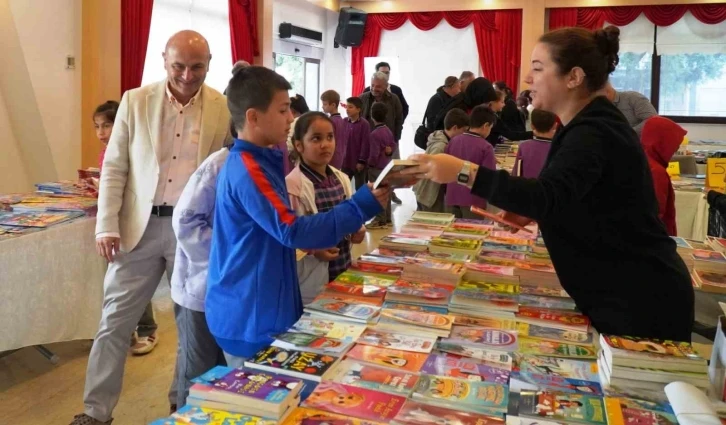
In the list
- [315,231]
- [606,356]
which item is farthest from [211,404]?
[606,356]

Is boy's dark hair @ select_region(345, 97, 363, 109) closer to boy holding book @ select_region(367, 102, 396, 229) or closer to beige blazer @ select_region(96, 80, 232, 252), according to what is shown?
boy holding book @ select_region(367, 102, 396, 229)

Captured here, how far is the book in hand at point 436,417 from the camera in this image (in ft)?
3.78

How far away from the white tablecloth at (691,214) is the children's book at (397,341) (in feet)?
11.3

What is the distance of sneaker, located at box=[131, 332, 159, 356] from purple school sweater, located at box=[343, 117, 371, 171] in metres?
3.52

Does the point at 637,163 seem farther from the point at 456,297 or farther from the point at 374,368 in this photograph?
the point at 374,368

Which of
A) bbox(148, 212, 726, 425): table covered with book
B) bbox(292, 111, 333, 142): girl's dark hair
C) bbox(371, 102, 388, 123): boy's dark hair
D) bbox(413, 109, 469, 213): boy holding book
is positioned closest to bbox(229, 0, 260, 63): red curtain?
bbox(371, 102, 388, 123): boy's dark hair

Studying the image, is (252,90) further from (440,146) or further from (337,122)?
(337,122)

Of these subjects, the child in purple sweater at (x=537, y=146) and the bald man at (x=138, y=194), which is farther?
the child in purple sweater at (x=537, y=146)

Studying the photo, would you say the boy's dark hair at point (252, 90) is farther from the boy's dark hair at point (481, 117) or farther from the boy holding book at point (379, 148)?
the boy holding book at point (379, 148)

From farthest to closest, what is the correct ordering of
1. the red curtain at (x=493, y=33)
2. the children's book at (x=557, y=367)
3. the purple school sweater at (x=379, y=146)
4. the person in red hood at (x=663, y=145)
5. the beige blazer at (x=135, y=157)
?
the red curtain at (x=493, y=33)
the purple school sweater at (x=379, y=146)
the person in red hood at (x=663, y=145)
the beige blazer at (x=135, y=157)
the children's book at (x=557, y=367)

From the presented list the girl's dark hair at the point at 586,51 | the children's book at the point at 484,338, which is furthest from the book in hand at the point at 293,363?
the girl's dark hair at the point at 586,51

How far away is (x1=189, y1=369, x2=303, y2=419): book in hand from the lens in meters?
1.16

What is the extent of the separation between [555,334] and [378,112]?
18.1ft

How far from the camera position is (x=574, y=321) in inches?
67.1
